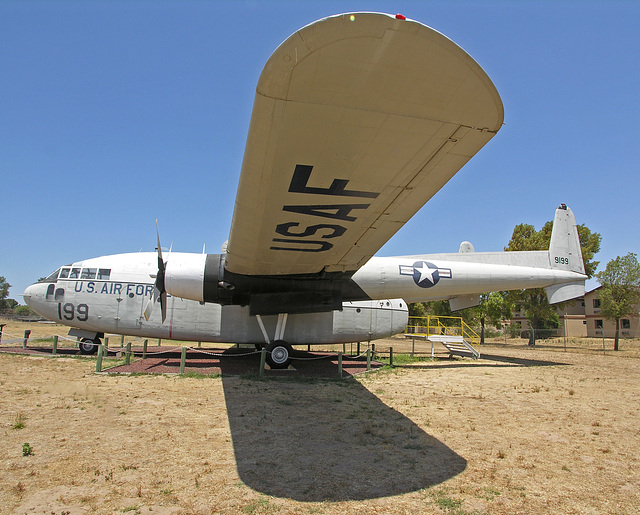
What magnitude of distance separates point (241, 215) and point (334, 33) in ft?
12.0

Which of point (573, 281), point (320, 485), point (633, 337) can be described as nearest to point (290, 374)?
point (320, 485)

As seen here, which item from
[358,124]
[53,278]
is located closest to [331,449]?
[358,124]

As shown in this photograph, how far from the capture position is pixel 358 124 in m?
4.09

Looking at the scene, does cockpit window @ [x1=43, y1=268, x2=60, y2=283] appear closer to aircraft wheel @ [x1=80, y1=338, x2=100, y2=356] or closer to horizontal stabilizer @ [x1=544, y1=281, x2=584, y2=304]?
aircraft wheel @ [x1=80, y1=338, x2=100, y2=356]

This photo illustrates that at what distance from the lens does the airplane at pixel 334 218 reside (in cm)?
332

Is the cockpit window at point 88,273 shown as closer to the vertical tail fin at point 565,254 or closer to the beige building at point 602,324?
the vertical tail fin at point 565,254

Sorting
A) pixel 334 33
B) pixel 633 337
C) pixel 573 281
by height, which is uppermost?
pixel 334 33

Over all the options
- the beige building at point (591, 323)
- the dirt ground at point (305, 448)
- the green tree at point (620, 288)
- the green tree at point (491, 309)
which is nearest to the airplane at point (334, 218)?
the dirt ground at point (305, 448)

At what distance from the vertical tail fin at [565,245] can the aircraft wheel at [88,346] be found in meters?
17.1

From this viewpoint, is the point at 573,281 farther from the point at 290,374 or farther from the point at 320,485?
the point at 320,485

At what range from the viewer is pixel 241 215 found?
6.24m

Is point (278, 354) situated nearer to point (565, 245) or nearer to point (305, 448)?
point (305, 448)

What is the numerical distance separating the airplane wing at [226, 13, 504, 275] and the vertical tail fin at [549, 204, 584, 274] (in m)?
11.2

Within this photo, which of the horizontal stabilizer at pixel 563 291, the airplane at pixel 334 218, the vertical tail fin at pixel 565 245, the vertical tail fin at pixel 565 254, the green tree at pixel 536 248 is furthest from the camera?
the green tree at pixel 536 248
